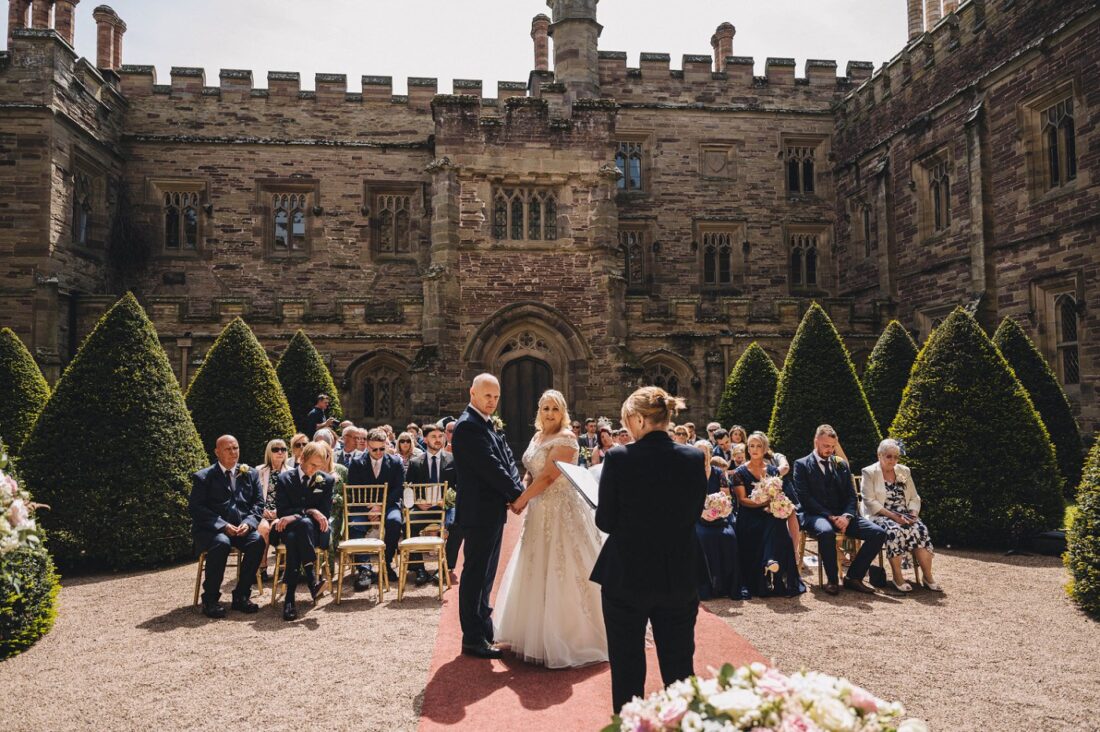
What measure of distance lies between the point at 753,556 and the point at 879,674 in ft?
8.55

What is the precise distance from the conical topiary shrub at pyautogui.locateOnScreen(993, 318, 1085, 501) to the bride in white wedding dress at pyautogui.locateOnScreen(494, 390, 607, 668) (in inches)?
409

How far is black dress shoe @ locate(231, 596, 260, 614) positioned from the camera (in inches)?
282

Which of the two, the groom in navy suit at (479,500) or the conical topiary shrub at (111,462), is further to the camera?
the conical topiary shrub at (111,462)

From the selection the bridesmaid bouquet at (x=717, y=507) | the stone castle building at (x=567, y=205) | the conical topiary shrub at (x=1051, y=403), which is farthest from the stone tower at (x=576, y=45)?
the bridesmaid bouquet at (x=717, y=507)

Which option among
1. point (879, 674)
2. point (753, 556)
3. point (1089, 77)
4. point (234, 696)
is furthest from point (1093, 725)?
point (1089, 77)

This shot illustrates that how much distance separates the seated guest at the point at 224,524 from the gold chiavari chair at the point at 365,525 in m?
0.88

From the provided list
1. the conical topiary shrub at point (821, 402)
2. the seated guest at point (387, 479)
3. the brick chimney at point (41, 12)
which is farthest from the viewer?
the brick chimney at point (41, 12)

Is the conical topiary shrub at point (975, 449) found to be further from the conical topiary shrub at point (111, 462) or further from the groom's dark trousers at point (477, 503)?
the conical topiary shrub at point (111, 462)

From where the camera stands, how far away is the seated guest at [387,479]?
8.63 metres

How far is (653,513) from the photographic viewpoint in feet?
11.5

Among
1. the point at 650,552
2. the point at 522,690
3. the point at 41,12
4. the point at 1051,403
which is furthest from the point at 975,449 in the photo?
the point at 41,12

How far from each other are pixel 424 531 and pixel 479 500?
11.3ft

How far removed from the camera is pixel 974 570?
8.43 m

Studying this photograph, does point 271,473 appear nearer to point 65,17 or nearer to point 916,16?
point 65,17
